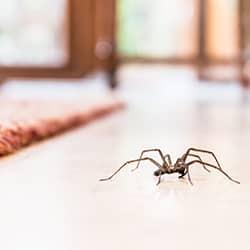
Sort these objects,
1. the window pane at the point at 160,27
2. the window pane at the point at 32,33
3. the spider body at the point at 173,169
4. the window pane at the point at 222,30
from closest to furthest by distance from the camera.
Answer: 1. the spider body at the point at 173,169
2. the window pane at the point at 32,33
3. the window pane at the point at 160,27
4. the window pane at the point at 222,30

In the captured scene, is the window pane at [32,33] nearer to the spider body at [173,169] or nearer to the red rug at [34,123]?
the red rug at [34,123]

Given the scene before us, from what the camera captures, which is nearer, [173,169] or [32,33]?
[173,169]

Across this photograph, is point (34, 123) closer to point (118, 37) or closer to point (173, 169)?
point (173, 169)

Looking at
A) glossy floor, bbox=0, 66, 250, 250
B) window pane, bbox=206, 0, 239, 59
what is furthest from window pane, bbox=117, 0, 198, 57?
glossy floor, bbox=0, 66, 250, 250

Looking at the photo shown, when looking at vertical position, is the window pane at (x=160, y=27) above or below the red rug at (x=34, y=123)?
above

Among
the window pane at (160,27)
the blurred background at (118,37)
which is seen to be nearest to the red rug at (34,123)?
the blurred background at (118,37)

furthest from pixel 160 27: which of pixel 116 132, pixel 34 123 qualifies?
pixel 34 123

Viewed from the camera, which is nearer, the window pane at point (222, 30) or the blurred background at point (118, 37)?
the blurred background at point (118, 37)
